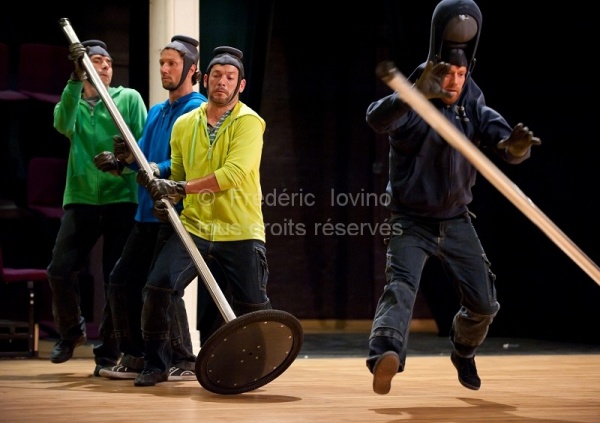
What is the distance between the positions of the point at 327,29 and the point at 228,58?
10.2 ft

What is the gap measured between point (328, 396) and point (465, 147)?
52.5 inches

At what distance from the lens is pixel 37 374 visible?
194 inches

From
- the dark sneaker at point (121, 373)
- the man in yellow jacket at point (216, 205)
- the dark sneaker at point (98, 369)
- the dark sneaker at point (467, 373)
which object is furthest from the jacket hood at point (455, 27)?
the dark sneaker at point (98, 369)

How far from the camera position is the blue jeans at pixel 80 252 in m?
4.89

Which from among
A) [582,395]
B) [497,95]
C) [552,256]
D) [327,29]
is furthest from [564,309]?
[582,395]

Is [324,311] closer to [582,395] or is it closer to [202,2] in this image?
[202,2]

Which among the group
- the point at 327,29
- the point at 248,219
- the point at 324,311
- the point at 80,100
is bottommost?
the point at 324,311

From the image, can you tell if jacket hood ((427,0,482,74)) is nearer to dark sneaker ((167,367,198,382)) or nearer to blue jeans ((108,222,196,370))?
blue jeans ((108,222,196,370))

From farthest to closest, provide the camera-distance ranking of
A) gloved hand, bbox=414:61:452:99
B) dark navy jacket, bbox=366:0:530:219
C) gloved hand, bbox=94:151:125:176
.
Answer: gloved hand, bbox=94:151:125:176
dark navy jacket, bbox=366:0:530:219
gloved hand, bbox=414:61:452:99

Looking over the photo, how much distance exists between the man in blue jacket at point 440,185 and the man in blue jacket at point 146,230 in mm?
1146

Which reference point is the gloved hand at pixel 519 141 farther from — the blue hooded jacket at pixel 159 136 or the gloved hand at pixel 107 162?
the gloved hand at pixel 107 162

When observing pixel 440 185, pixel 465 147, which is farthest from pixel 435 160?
pixel 465 147

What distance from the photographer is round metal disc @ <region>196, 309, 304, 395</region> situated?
3.93m

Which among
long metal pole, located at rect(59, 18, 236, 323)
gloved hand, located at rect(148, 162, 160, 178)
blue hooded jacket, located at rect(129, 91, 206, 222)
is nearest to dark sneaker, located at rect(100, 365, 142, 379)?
blue hooded jacket, located at rect(129, 91, 206, 222)
